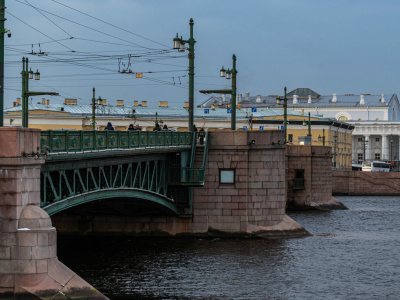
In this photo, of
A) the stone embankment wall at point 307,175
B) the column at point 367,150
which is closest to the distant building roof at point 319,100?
the column at point 367,150

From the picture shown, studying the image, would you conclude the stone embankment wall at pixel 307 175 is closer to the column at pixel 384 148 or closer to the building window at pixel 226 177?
the building window at pixel 226 177

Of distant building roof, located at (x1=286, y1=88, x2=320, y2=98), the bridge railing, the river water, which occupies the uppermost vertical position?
distant building roof, located at (x1=286, y1=88, x2=320, y2=98)

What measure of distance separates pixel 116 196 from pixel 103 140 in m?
2.59

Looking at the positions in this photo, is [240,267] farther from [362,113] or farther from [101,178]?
[362,113]

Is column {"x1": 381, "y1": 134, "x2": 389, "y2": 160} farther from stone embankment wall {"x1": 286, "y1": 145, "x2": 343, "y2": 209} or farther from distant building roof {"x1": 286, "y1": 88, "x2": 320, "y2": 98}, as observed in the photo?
stone embankment wall {"x1": 286, "y1": 145, "x2": 343, "y2": 209}

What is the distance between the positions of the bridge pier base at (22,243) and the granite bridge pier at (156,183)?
4.2 inches

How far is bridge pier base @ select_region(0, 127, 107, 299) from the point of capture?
62.0ft

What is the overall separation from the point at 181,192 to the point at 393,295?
1240cm

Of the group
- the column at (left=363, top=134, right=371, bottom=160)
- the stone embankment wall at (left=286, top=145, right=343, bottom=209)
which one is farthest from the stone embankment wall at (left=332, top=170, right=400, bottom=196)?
the column at (left=363, top=134, right=371, bottom=160)

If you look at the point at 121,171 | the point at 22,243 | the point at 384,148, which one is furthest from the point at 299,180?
the point at 384,148

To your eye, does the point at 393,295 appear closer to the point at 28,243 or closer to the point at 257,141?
the point at 28,243

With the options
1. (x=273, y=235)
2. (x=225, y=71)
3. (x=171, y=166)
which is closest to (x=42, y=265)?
(x=171, y=166)

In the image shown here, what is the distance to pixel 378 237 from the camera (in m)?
40.2

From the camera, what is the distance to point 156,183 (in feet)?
109
